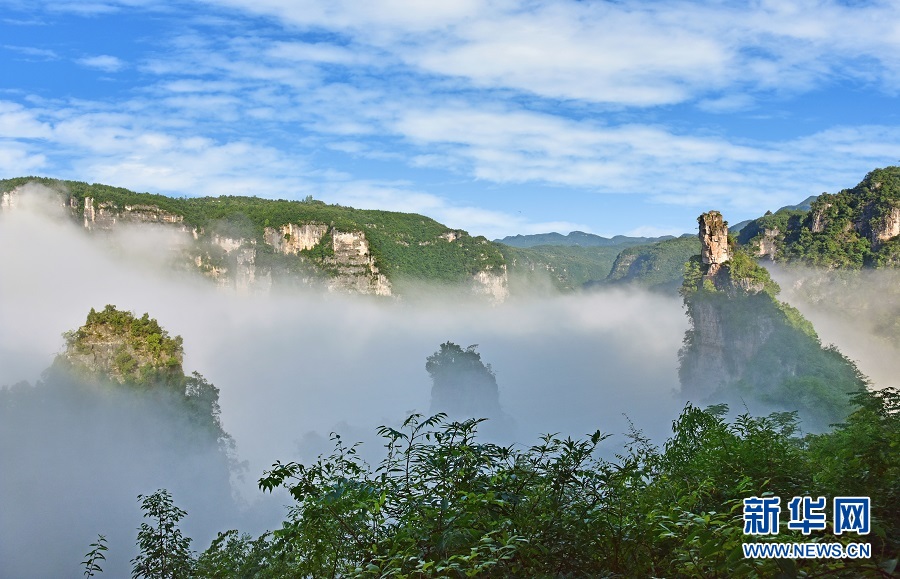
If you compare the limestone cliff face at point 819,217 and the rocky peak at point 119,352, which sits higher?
the limestone cliff face at point 819,217

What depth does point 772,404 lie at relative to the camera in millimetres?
62406

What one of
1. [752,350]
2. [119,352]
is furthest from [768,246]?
[119,352]

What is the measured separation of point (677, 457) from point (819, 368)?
63625mm

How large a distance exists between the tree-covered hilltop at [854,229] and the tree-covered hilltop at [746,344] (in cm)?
1829

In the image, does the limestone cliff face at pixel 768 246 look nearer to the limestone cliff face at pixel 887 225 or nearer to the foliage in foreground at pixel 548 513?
the limestone cliff face at pixel 887 225

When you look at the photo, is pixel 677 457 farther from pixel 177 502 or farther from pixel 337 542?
pixel 177 502

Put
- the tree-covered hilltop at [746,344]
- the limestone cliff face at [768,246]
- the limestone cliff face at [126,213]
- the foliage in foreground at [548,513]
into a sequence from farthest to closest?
1. the limestone cliff face at [126,213]
2. the limestone cliff face at [768,246]
3. the tree-covered hilltop at [746,344]
4. the foliage in foreground at [548,513]

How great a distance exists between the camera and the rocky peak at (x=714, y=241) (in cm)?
7409

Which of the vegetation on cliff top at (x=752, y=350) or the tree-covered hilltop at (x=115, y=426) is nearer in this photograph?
the tree-covered hilltop at (x=115, y=426)

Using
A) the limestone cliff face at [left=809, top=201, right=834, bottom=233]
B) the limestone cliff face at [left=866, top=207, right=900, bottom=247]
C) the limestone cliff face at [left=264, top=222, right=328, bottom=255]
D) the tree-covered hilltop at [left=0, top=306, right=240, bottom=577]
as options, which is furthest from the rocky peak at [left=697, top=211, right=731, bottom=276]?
the limestone cliff face at [left=264, top=222, right=328, bottom=255]

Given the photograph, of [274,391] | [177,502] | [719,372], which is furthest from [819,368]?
[274,391]

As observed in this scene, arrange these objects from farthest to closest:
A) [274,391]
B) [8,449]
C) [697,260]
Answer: [274,391], [697,260], [8,449]

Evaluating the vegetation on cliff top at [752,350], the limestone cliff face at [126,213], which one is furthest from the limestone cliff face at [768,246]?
the limestone cliff face at [126,213]

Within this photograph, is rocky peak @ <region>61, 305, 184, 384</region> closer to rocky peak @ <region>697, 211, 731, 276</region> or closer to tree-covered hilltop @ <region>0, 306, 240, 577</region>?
tree-covered hilltop @ <region>0, 306, 240, 577</region>
